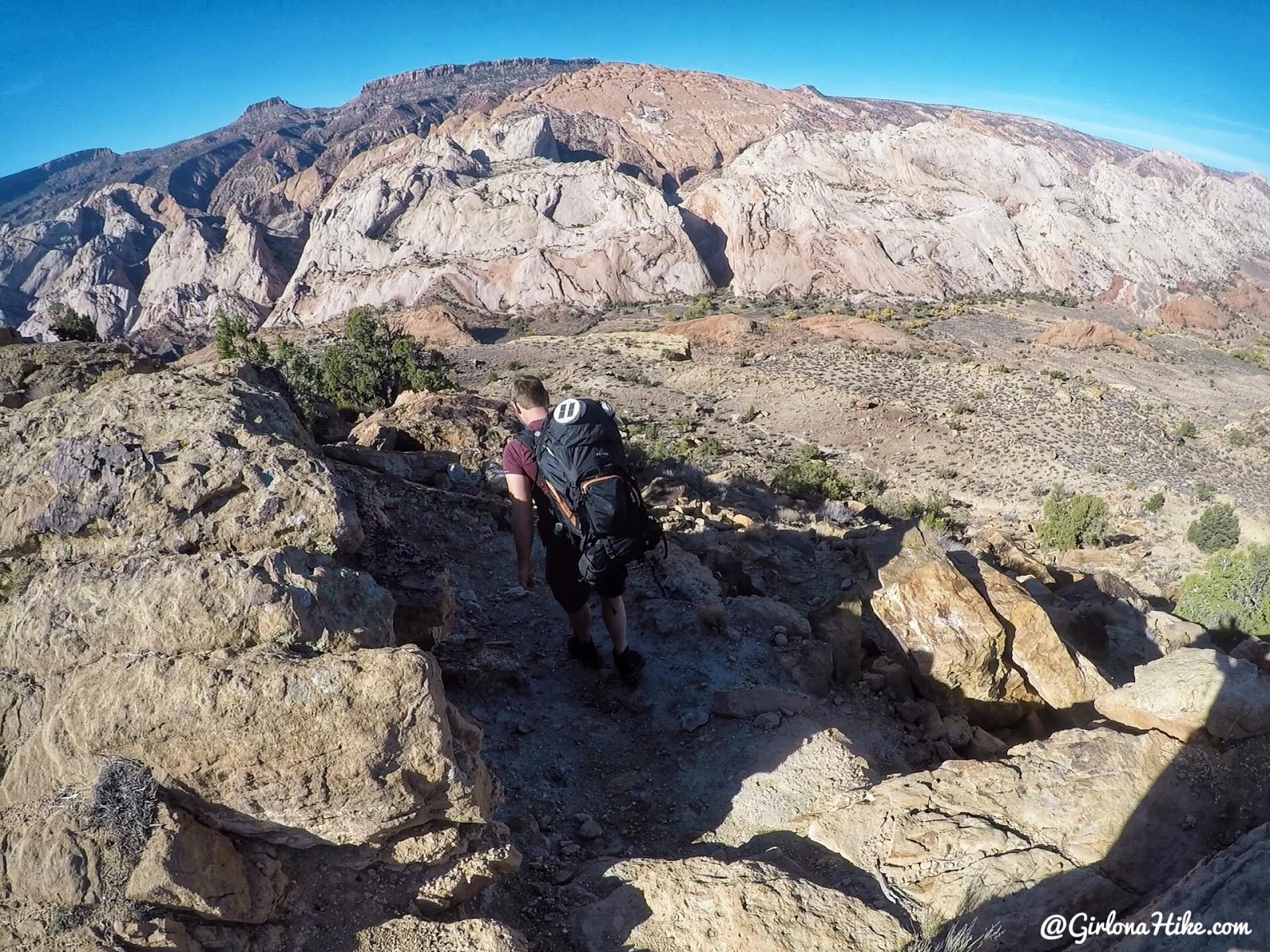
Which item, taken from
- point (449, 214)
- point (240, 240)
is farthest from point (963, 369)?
point (240, 240)

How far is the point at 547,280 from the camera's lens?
50625mm

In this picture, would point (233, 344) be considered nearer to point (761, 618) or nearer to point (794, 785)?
point (761, 618)

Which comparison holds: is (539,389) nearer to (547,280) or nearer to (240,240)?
(547,280)

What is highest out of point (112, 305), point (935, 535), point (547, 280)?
point (112, 305)

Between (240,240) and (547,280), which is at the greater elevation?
(240,240)

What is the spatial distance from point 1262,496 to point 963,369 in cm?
1042

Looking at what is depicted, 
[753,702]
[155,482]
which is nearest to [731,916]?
[753,702]

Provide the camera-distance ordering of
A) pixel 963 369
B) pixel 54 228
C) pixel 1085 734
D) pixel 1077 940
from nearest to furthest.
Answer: pixel 1077 940, pixel 1085 734, pixel 963 369, pixel 54 228

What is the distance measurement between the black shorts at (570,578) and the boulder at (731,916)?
1.75 metres

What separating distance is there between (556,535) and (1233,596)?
34.2 ft

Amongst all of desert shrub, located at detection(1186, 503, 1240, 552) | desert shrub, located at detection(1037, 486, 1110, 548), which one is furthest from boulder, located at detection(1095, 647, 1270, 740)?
desert shrub, located at detection(1186, 503, 1240, 552)

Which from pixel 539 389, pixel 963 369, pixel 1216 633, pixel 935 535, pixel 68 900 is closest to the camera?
pixel 68 900

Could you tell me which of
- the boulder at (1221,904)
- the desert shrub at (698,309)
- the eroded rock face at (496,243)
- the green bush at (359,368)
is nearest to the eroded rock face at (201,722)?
the boulder at (1221,904)

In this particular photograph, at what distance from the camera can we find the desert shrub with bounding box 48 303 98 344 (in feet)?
49.8
